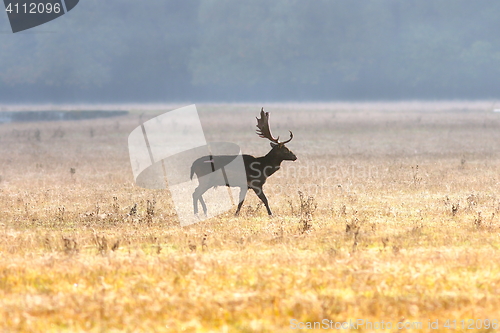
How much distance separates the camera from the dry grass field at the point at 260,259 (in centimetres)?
786

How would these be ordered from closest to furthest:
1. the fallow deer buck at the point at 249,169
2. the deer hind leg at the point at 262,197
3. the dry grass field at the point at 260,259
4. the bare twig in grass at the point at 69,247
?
the dry grass field at the point at 260,259 < the bare twig in grass at the point at 69,247 < the deer hind leg at the point at 262,197 < the fallow deer buck at the point at 249,169

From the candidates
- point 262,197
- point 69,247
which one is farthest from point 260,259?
point 262,197

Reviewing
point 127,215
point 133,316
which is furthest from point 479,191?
point 133,316

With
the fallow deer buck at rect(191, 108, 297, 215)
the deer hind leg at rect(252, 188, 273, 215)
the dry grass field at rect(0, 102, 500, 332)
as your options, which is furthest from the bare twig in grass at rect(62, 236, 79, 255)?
the deer hind leg at rect(252, 188, 273, 215)

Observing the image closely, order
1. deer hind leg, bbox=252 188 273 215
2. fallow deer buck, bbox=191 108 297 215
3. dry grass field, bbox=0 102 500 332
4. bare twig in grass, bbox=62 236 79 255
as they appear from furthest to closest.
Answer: fallow deer buck, bbox=191 108 297 215 < deer hind leg, bbox=252 188 273 215 < bare twig in grass, bbox=62 236 79 255 < dry grass field, bbox=0 102 500 332

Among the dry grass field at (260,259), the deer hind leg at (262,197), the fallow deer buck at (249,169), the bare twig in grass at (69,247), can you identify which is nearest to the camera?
the dry grass field at (260,259)

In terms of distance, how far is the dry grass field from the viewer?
786 centimetres

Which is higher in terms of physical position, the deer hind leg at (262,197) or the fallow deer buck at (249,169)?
the fallow deer buck at (249,169)

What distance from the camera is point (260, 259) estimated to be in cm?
1060

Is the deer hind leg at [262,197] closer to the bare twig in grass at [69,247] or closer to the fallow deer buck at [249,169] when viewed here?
the fallow deer buck at [249,169]

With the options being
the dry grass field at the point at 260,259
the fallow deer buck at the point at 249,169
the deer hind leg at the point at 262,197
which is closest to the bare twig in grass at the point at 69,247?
the dry grass field at the point at 260,259

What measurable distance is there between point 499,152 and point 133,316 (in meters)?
35.6

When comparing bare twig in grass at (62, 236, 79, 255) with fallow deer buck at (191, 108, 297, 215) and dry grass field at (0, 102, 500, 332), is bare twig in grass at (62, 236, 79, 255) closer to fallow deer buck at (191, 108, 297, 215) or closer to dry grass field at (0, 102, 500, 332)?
dry grass field at (0, 102, 500, 332)

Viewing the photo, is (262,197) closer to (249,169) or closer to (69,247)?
(249,169)
